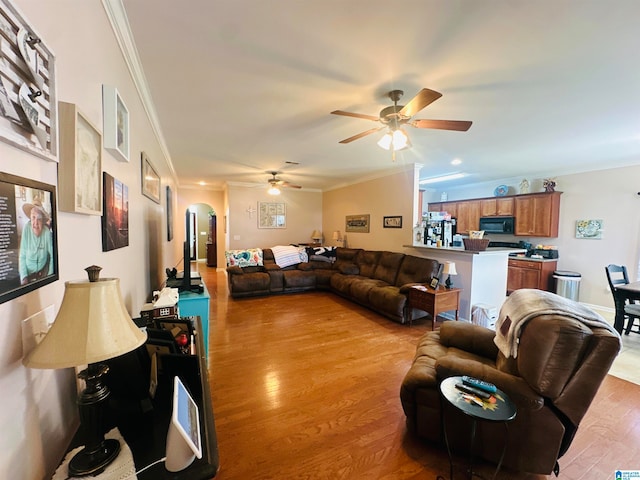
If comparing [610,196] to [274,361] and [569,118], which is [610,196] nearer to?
[569,118]

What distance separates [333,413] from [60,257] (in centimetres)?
200

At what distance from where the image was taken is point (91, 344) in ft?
2.25

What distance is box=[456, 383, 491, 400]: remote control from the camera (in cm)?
148

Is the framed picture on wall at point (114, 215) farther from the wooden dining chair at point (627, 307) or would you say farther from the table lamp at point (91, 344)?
the wooden dining chair at point (627, 307)

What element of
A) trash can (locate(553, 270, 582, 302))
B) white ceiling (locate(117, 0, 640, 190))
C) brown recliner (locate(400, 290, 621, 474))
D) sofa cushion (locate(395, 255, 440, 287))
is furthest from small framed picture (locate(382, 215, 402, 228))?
brown recliner (locate(400, 290, 621, 474))

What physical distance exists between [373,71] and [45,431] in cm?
252

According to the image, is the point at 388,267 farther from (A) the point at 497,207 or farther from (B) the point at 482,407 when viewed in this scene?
(B) the point at 482,407

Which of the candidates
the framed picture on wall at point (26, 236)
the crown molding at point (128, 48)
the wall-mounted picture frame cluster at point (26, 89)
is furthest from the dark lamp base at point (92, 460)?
the crown molding at point (128, 48)

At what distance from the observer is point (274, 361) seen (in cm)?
286

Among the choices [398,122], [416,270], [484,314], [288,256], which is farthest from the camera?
[288,256]

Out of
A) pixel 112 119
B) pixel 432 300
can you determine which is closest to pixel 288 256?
pixel 432 300

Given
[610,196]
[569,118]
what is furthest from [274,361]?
[610,196]

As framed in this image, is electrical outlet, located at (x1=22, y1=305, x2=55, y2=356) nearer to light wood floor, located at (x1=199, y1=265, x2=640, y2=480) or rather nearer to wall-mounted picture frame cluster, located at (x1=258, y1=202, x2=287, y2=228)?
light wood floor, located at (x1=199, y1=265, x2=640, y2=480)

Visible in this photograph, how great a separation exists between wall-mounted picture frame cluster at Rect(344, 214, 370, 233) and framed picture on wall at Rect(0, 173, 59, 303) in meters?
5.69
